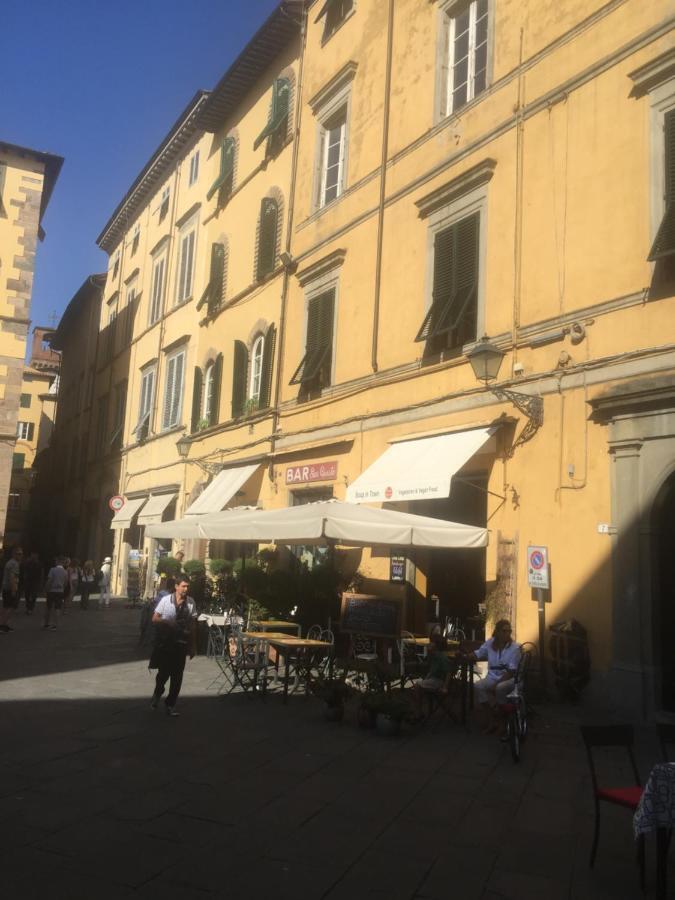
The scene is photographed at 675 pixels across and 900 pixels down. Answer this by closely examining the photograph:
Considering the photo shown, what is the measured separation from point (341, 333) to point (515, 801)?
10.4 meters

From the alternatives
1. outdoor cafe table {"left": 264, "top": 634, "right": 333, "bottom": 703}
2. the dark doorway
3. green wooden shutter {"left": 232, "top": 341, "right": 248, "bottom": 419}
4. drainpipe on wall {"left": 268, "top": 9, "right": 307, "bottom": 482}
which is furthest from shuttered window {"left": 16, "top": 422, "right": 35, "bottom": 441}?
the dark doorway

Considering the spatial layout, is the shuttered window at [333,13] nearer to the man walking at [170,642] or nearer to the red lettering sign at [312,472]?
the red lettering sign at [312,472]

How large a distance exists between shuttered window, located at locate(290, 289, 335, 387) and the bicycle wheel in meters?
9.21

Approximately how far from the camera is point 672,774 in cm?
392

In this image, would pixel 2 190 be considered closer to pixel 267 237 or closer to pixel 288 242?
pixel 267 237

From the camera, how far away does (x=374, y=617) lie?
35.7 feet

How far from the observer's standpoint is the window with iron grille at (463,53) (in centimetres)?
1262

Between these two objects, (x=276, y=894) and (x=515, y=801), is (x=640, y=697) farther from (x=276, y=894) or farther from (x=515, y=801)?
(x=276, y=894)

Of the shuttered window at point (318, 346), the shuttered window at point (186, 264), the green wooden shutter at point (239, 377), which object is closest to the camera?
the shuttered window at point (318, 346)

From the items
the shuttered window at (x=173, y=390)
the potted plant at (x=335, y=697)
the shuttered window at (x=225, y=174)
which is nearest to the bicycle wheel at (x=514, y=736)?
the potted plant at (x=335, y=697)

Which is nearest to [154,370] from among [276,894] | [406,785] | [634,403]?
[634,403]

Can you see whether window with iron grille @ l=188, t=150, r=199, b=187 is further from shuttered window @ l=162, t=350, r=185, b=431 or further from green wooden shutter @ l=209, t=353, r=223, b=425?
green wooden shutter @ l=209, t=353, r=223, b=425

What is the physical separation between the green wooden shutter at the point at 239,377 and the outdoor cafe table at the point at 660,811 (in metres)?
15.2

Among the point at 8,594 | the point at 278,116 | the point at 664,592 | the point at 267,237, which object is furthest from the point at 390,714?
the point at 278,116
